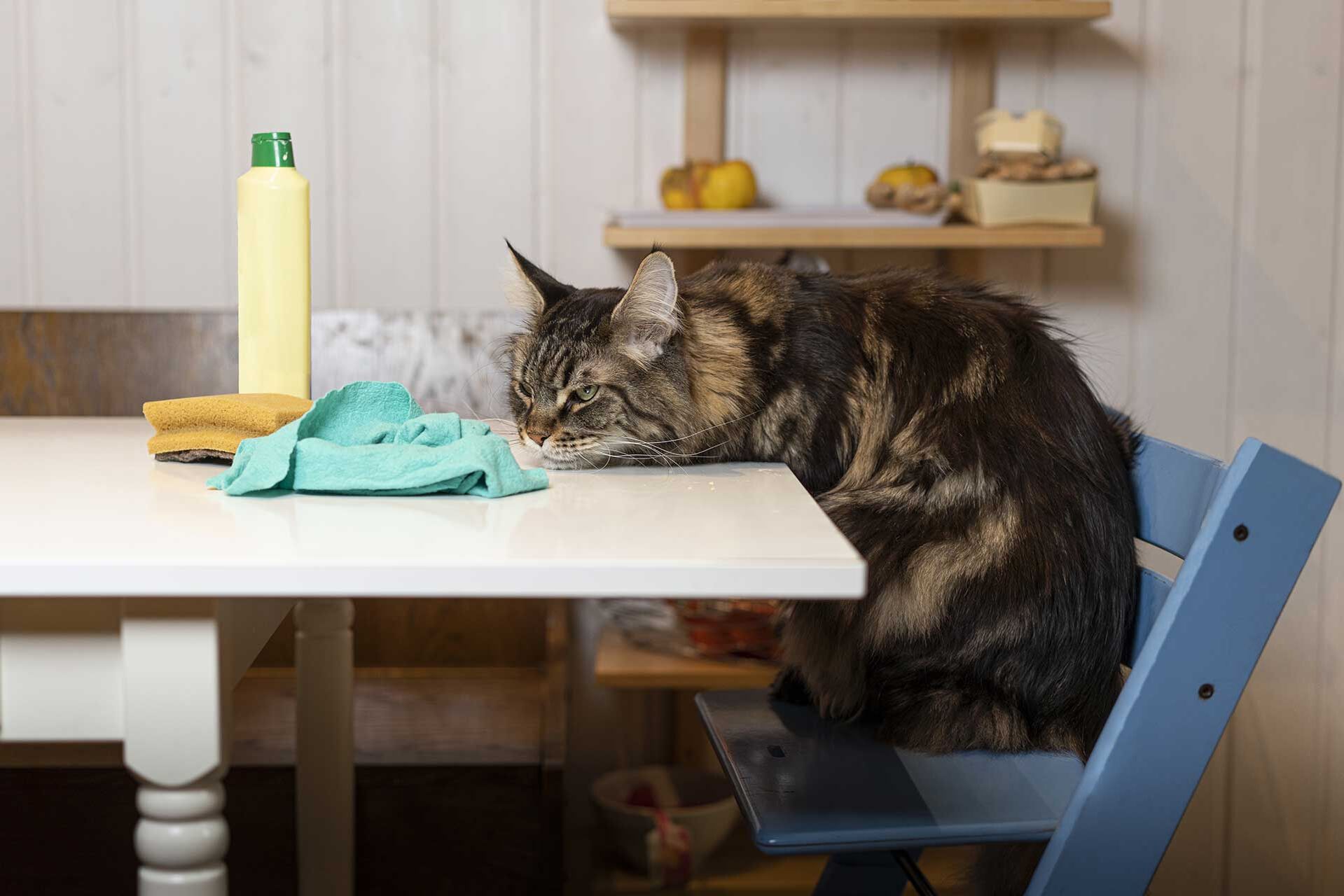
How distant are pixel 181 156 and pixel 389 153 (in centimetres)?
40

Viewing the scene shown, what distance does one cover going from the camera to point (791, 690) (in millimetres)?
1422

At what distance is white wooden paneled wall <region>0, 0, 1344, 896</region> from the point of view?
7.66 feet

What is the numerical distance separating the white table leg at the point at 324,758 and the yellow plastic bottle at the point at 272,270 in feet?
1.10

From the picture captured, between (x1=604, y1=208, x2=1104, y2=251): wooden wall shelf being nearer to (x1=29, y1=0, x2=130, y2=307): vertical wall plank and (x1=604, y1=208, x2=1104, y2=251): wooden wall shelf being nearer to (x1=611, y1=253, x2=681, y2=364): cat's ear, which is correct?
(x1=611, y1=253, x2=681, y2=364): cat's ear

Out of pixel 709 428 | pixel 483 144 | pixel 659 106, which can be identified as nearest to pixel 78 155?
pixel 483 144

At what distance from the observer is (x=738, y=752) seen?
1.26 m

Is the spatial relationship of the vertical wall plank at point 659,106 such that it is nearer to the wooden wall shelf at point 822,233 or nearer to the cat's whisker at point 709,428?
the wooden wall shelf at point 822,233

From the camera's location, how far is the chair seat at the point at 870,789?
3.51ft

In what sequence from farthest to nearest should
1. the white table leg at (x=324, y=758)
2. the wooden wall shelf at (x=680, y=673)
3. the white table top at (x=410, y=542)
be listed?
1. the wooden wall shelf at (x=680, y=673)
2. the white table leg at (x=324, y=758)
3. the white table top at (x=410, y=542)

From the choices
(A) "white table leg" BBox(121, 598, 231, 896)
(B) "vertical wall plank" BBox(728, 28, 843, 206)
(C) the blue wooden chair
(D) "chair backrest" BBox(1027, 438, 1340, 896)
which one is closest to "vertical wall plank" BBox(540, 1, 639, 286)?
(B) "vertical wall plank" BBox(728, 28, 843, 206)

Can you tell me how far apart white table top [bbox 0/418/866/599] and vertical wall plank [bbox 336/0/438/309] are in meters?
1.35

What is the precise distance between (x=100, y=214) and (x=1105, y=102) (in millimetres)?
1968

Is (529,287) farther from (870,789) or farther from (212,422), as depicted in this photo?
(870,789)

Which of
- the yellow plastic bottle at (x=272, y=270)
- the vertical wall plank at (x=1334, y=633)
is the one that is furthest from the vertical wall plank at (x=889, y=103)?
the yellow plastic bottle at (x=272, y=270)
